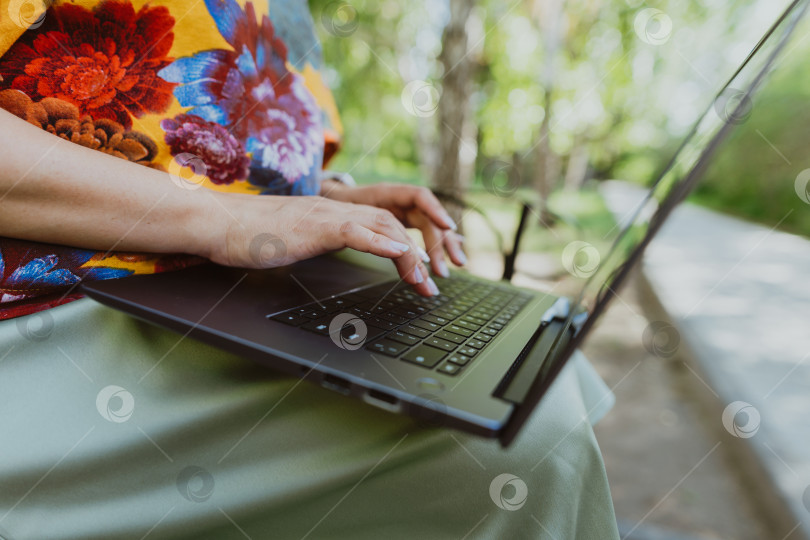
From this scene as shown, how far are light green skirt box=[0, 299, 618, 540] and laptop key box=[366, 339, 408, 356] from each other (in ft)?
0.35

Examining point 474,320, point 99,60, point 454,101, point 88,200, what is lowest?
point 454,101

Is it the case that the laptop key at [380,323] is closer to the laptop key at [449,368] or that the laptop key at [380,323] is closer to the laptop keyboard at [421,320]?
the laptop keyboard at [421,320]

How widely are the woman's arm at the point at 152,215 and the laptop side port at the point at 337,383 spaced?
0.71ft

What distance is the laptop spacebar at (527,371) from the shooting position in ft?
1.77

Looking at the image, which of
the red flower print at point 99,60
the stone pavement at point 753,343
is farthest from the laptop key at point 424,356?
the red flower print at point 99,60

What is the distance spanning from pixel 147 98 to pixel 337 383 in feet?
1.72

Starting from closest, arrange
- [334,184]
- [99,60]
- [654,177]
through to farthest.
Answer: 1. [99,60]
2. [334,184]
3. [654,177]

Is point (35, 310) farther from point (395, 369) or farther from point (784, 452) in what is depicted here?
point (784, 452)

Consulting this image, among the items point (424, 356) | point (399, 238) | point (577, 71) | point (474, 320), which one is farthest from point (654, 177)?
point (424, 356)

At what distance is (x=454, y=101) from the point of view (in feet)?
11.9

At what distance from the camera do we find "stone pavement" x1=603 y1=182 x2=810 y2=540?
1716 mm

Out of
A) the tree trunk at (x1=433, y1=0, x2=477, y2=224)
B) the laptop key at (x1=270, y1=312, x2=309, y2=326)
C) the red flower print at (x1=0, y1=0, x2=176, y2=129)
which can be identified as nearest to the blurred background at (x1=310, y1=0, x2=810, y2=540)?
the tree trunk at (x1=433, y1=0, x2=477, y2=224)

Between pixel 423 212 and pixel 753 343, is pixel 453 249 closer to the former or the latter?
pixel 423 212

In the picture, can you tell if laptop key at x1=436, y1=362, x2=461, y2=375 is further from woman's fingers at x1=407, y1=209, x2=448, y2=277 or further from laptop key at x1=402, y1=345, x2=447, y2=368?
woman's fingers at x1=407, y1=209, x2=448, y2=277
